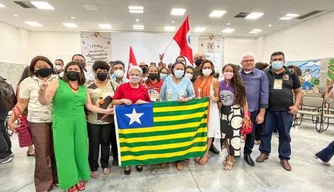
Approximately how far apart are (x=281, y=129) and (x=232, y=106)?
827 mm

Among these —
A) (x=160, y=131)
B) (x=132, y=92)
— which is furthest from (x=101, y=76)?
(x=160, y=131)

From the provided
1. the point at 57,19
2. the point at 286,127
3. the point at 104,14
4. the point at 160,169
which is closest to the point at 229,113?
the point at 286,127

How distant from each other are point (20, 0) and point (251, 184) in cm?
813

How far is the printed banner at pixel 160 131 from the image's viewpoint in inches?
93.7

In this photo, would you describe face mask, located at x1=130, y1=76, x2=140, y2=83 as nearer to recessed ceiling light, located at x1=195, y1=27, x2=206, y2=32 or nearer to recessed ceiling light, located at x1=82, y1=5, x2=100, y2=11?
recessed ceiling light, located at x1=82, y1=5, x2=100, y2=11

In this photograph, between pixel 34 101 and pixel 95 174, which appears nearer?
pixel 34 101

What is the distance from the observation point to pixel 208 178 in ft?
8.00

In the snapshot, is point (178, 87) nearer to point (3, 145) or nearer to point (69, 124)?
point (69, 124)

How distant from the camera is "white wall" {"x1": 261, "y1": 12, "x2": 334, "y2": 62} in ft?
25.0

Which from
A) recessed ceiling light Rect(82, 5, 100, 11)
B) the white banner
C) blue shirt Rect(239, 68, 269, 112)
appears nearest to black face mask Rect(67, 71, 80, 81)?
blue shirt Rect(239, 68, 269, 112)

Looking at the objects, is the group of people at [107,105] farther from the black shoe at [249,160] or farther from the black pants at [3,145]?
the black pants at [3,145]

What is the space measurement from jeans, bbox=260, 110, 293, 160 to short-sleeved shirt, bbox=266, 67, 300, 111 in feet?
0.35

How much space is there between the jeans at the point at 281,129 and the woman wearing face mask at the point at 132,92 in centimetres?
187

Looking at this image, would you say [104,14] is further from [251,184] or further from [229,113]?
[251,184]
